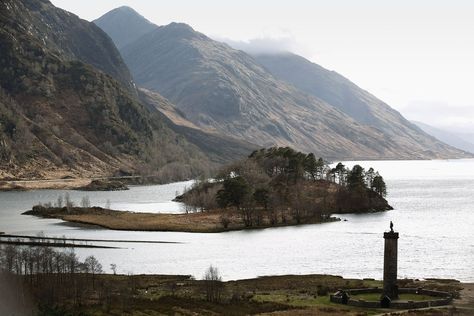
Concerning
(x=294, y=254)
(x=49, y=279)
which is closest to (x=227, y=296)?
(x=49, y=279)

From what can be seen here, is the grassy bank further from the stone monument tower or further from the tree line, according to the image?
the stone monument tower

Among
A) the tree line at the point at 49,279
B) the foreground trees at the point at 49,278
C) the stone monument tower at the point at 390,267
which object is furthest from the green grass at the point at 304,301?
the foreground trees at the point at 49,278

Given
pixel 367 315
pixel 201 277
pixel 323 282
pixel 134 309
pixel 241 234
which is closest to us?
pixel 367 315

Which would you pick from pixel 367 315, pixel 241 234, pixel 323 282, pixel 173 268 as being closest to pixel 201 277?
pixel 173 268

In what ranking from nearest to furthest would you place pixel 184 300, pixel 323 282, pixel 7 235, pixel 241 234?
pixel 184 300 < pixel 323 282 < pixel 7 235 < pixel 241 234

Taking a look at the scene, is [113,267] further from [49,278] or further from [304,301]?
[304,301]

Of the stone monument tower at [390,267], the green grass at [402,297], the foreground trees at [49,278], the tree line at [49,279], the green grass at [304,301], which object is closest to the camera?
the green grass at [304,301]

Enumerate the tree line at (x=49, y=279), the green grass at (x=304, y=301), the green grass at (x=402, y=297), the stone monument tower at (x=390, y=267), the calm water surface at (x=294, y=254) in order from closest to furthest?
the green grass at (x=304, y=301)
the stone monument tower at (x=390, y=267)
the green grass at (x=402, y=297)
the tree line at (x=49, y=279)
the calm water surface at (x=294, y=254)

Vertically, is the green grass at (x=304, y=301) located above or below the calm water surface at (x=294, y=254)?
below

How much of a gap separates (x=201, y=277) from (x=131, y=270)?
17852 millimetres

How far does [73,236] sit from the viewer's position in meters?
192

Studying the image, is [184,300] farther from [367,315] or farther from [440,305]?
[440,305]


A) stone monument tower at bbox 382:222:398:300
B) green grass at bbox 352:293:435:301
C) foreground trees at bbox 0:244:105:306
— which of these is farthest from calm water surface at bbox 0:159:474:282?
stone monument tower at bbox 382:222:398:300

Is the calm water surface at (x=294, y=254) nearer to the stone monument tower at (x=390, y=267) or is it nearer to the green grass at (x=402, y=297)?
the green grass at (x=402, y=297)
